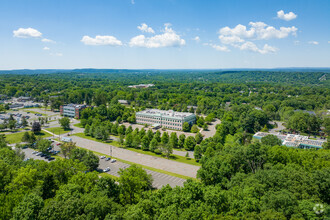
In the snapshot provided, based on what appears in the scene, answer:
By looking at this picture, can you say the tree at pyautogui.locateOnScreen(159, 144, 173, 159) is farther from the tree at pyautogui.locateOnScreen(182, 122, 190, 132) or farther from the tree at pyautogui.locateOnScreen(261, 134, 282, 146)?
the tree at pyautogui.locateOnScreen(182, 122, 190, 132)

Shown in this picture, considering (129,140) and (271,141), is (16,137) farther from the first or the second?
(271,141)

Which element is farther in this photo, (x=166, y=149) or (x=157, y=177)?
(x=166, y=149)

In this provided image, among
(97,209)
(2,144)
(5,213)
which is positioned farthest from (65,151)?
(97,209)

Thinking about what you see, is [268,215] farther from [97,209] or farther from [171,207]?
[97,209]

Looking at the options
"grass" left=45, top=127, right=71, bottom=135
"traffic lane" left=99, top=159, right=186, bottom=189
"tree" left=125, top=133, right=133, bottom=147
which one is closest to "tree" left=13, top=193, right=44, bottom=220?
"traffic lane" left=99, top=159, right=186, bottom=189

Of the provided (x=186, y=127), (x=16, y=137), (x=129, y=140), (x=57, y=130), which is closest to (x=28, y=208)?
(x=129, y=140)

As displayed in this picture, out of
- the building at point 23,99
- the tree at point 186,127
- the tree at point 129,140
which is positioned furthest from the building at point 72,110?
the building at point 23,99
